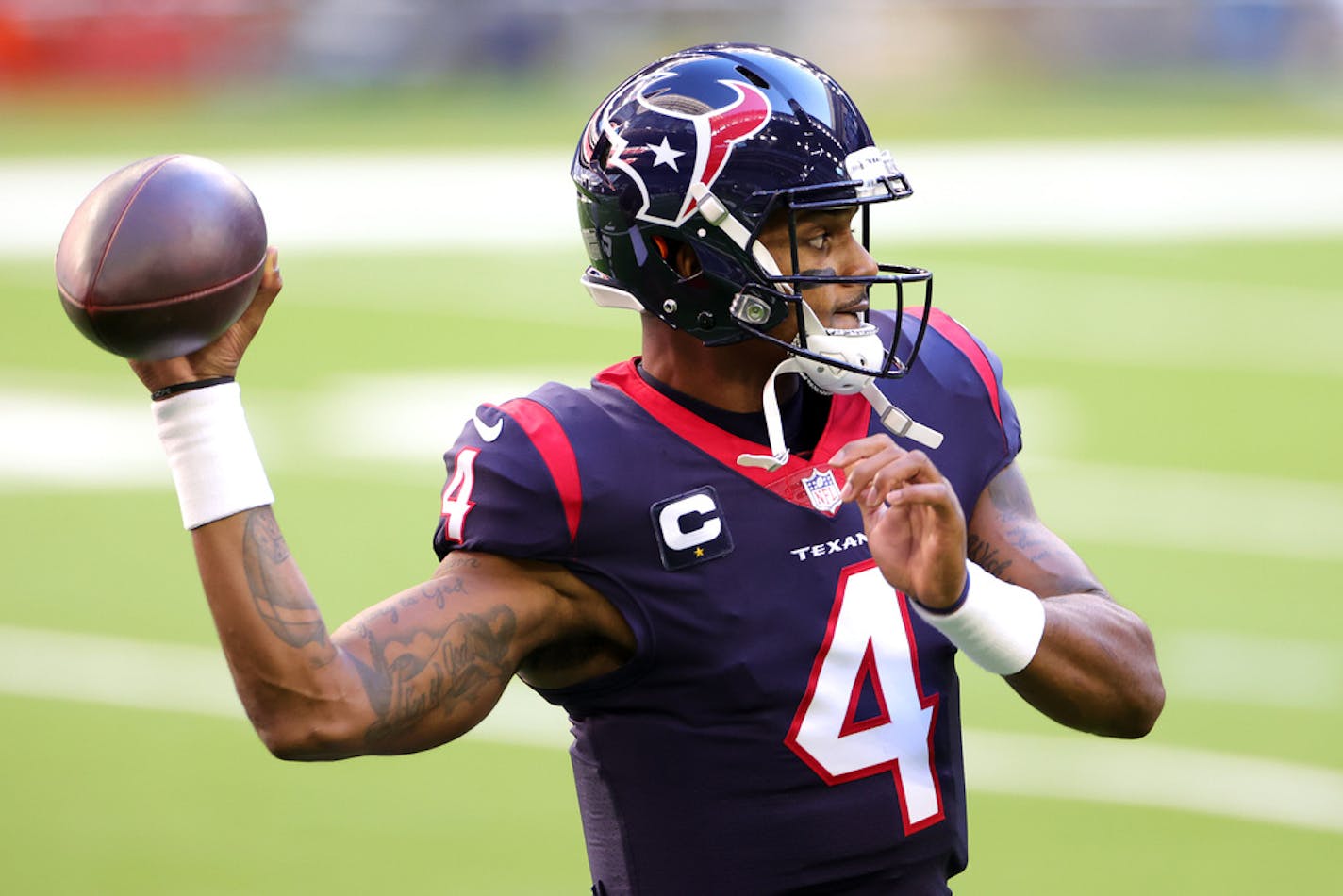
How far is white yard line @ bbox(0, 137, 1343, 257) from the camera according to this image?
13.4 meters

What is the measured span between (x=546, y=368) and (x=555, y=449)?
717cm

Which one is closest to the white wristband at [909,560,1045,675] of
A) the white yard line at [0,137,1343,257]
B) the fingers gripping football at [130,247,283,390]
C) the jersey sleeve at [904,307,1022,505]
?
the jersey sleeve at [904,307,1022,505]

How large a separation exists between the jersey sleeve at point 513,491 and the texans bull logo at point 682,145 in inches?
14.4

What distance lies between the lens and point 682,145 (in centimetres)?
282

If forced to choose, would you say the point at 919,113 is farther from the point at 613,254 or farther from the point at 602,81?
the point at 613,254

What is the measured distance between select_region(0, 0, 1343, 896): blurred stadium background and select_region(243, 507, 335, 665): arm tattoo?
104 inches

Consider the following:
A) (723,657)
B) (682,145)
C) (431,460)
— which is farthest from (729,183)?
(431,460)

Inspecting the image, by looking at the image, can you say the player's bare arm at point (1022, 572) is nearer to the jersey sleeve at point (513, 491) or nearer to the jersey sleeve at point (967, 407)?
the jersey sleeve at point (967, 407)

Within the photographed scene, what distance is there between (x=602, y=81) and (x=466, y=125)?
2107 mm

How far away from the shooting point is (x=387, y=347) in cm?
1049

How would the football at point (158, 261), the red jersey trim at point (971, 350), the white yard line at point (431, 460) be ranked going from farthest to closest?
the white yard line at point (431, 460) → the red jersey trim at point (971, 350) → the football at point (158, 261)

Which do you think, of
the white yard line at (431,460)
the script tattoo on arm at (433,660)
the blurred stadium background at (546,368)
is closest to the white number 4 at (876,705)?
the script tattoo on arm at (433,660)

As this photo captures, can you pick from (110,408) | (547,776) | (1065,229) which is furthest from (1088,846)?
(1065,229)

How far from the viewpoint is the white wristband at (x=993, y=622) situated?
2.57m
